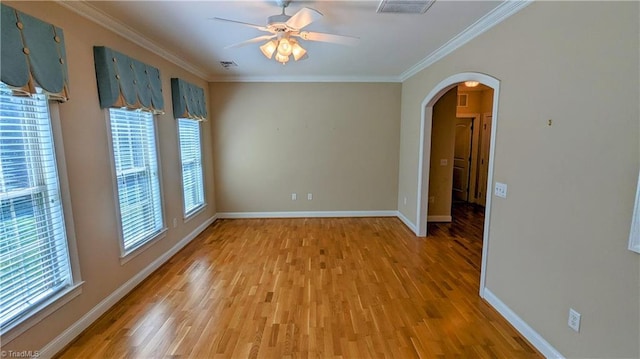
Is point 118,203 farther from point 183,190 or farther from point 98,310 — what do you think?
point 183,190

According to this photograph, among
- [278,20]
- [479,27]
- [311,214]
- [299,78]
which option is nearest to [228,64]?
[299,78]

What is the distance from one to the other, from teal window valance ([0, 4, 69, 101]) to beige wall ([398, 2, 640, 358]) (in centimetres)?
344

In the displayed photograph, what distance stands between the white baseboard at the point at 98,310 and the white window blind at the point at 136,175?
1.13 ft

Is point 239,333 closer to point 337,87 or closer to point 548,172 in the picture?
point 548,172

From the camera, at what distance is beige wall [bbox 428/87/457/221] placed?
489 centimetres

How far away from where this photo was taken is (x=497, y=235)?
2.51 m

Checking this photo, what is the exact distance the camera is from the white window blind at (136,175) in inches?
107

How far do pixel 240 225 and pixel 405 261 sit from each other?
2.96m

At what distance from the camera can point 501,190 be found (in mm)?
2453

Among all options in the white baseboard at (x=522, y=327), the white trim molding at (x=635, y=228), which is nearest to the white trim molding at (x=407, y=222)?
the white baseboard at (x=522, y=327)

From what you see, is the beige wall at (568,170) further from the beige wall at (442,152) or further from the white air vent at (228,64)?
the white air vent at (228,64)

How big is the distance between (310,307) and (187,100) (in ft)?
10.6

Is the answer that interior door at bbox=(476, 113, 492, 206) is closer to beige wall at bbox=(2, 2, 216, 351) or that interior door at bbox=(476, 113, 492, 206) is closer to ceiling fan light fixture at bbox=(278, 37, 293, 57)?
ceiling fan light fixture at bbox=(278, 37, 293, 57)

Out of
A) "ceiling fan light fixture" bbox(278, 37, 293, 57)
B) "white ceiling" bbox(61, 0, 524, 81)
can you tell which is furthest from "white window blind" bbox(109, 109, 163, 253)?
"ceiling fan light fixture" bbox(278, 37, 293, 57)
